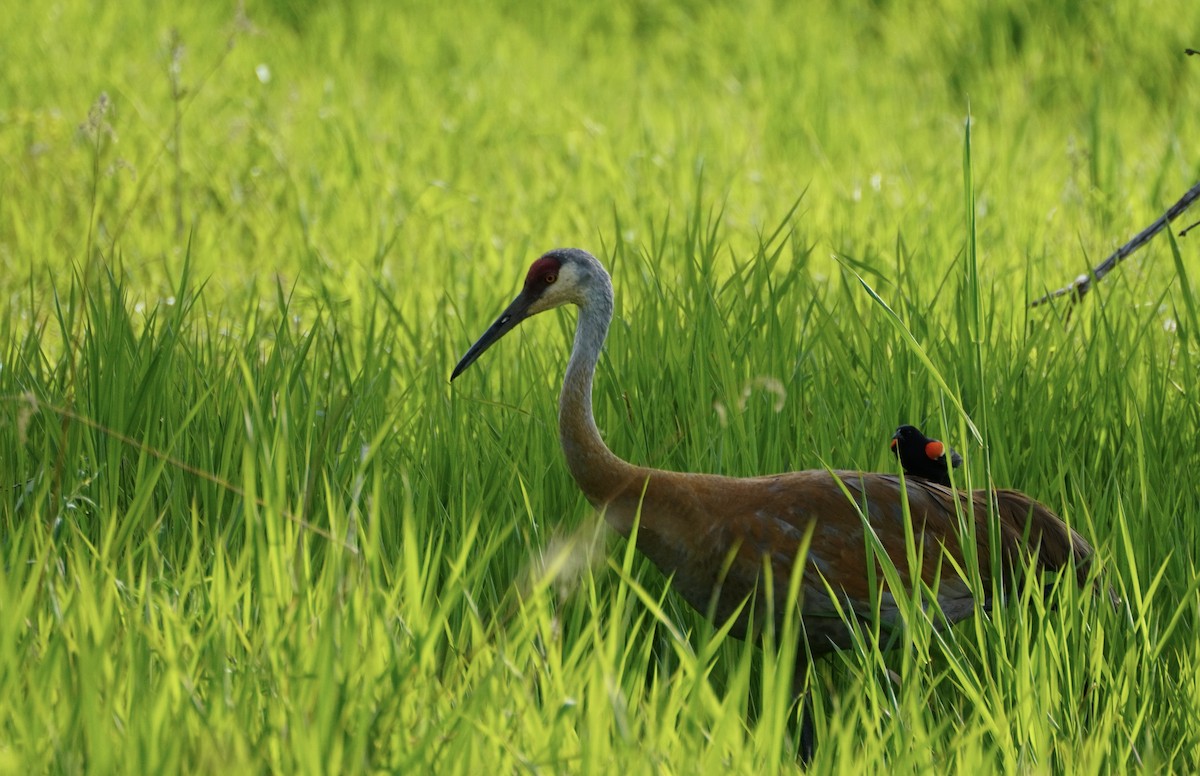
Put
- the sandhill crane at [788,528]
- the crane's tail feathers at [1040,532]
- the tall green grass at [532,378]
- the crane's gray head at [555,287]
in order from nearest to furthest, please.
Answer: the tall green grass at [532,378]
the sandhill crane at [788,528]
the crane's tail feathers at [1040,532]
the crane's gray head at [555,287]

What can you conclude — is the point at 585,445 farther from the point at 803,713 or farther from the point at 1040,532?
the point at 1040,532

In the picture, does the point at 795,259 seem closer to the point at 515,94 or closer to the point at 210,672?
the point at 210,672

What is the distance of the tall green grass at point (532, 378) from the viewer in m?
2.37

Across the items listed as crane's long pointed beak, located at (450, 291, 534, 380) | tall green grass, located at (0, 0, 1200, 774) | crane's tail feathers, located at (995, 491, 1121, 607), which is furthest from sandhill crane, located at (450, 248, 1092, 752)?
crane's long pointed beak, located at (450, 291, 534, 380)

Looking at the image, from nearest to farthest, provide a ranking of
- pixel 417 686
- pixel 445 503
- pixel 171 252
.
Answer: pixel 417 686, pixel 445 503, pixel 171 252

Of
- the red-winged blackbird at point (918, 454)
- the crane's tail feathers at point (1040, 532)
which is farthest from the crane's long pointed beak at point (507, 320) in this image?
the crane's tail feathers at point (1040, 532)

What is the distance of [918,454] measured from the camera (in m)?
3.49

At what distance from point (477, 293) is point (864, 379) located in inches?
62.9

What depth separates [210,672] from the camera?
2412 mm

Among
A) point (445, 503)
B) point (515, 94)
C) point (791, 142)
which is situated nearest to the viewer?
point (445, 503)

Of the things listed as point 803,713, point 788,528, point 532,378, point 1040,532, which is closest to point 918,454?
point 1040,532

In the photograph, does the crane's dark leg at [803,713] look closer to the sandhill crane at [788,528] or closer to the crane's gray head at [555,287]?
the sandhill crane at [788,528]

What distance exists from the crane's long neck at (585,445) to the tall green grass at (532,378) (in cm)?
15

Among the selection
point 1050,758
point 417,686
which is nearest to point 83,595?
point 417,686
